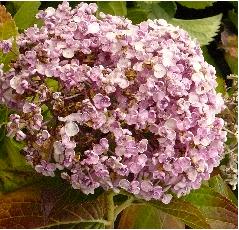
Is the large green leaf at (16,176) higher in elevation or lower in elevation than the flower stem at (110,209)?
higher

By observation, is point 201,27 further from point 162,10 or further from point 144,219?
point 144,219

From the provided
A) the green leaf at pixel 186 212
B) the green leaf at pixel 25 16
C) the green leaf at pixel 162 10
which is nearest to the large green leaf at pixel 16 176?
the green leaf at pixel 186 212

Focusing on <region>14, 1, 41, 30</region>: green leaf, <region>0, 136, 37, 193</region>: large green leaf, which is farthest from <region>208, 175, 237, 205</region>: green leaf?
<region>14, 1, 41, 30</region>: green leaf

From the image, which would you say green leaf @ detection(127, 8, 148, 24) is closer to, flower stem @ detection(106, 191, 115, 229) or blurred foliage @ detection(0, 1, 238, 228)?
blurred foliage @ detection(0, 1, 238, 228)

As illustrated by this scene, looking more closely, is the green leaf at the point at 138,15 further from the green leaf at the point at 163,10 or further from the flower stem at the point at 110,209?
the flower stem at the point at 110,209

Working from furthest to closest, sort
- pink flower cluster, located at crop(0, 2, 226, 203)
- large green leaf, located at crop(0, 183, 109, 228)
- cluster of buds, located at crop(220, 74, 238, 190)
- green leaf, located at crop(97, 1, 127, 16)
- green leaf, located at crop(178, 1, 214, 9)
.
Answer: green leaf, located at crop(178, 1, 214, 9), green leaf, located at crop(97, 1, 127, 16), cluster of buds, located at crop(220, 74, 238, 190), large green leaf, located at crop(0, 183, 109, 228), pink flower cluster, located at crop(0, 2, 226, 203)

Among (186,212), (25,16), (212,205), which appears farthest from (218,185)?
(25,16)
